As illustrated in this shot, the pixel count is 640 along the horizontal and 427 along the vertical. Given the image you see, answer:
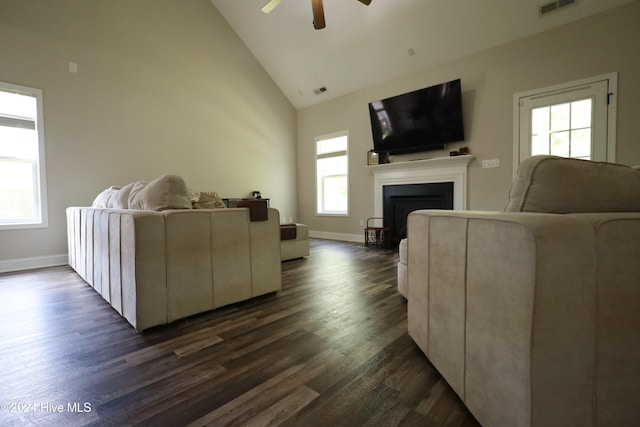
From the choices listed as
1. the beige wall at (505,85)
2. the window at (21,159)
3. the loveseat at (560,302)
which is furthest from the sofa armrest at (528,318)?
the window at (21,159)

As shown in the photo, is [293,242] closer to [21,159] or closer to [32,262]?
[32,262]

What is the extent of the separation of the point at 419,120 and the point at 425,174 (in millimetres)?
879

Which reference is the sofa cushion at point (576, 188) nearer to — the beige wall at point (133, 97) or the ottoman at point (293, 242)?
the ottoman at point (293, 242)

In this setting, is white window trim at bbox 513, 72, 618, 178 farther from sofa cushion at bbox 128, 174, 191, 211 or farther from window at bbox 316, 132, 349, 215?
sofa cushion at bbox 128, 174, 191, 211

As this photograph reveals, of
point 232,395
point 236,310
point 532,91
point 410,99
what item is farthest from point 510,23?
point 232,395

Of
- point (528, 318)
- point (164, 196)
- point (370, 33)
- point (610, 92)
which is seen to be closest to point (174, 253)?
point (164, 196)

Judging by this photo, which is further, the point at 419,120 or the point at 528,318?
the point at 419,120

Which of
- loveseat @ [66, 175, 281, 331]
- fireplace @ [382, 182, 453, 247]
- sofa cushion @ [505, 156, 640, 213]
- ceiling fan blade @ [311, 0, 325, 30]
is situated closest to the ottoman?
loveseat @ [66, 175, 281, 331]

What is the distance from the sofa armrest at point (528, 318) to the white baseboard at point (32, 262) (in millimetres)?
4851

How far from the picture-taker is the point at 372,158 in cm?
529

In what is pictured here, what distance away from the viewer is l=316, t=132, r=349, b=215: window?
5.90m

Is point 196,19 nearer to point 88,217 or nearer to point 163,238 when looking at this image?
point 88,217

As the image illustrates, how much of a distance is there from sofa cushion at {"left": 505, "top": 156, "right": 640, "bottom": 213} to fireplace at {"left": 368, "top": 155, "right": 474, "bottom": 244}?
11.3 feet

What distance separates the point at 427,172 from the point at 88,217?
443 cm
